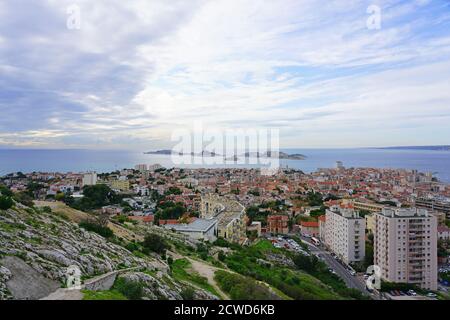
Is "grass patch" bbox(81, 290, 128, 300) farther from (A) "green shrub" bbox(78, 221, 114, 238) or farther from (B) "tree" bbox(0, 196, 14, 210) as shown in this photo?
(A) "green shrub" bbox(78, 221, 114, 238)

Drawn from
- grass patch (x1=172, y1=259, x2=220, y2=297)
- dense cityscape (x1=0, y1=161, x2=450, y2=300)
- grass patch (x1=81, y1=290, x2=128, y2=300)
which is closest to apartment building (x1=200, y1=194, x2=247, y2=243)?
dense cityscape (x1=0, y1=161, x2=450, y2=300)

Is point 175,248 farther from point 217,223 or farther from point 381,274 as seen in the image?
point 381,274

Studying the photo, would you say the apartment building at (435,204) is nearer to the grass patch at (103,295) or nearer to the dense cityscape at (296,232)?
the dense cityscape at (296,232)

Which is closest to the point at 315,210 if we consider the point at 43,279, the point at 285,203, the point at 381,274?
the point at 285,203

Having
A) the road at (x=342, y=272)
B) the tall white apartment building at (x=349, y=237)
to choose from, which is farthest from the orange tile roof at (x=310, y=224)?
the tall white apartment building at (x=349, y=237)

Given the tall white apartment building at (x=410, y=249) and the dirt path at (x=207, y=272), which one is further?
the tall white apartment building at (x=410, y=249)

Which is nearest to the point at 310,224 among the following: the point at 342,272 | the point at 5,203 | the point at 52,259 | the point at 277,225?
the point at 277,225

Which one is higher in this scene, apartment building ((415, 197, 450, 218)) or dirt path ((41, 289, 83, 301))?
dirt path ((41, 289, 83, 301))
